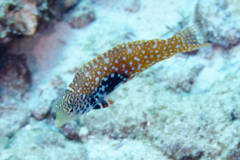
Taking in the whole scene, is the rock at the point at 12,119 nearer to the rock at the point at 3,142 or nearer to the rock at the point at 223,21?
the rock at the point at 3,142

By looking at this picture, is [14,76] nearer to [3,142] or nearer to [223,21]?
[3,142]

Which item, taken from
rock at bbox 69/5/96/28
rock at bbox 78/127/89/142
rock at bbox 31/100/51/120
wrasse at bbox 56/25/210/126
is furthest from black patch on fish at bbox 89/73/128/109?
rock at bbox 69/5/96/28

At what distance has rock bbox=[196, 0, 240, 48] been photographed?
4.93 meters

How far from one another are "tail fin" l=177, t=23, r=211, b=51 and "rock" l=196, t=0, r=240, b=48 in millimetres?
2271

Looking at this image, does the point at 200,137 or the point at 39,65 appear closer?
the point at 200,137

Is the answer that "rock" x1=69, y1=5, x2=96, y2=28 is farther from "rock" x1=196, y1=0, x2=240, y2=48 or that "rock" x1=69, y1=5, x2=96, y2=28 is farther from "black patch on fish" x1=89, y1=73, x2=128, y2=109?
"black patch on fish" x1=89, y1=73, x2=128, y2=109

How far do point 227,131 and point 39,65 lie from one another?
6.21 meters

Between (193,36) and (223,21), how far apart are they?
8.82ft

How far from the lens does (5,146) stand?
4.04 m

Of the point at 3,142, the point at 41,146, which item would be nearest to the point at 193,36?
the point at 41,146

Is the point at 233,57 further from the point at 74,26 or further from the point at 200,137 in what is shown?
the point at 74,26

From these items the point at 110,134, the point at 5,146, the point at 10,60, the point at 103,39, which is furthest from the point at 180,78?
the point at 10,60

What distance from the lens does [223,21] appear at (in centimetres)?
501

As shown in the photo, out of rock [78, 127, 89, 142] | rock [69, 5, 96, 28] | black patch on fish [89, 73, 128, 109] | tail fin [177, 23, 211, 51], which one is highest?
rock [69, 5, 96, 28]
